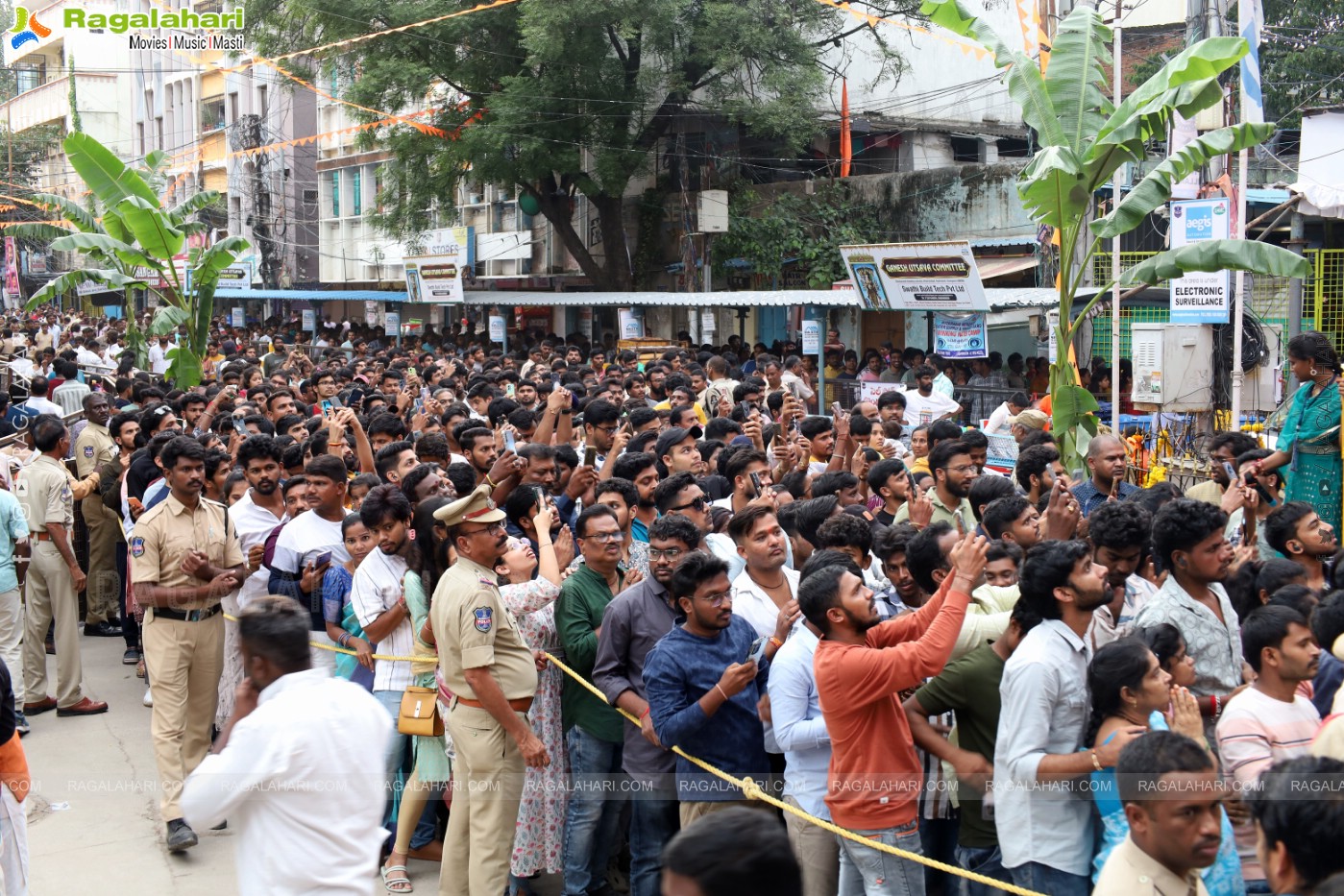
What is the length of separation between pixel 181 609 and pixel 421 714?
168 cm

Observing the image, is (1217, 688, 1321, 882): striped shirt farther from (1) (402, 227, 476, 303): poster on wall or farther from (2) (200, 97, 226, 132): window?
(2) (200, 97, 226, 132): window

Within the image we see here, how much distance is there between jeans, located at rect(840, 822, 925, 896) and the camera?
4.16m

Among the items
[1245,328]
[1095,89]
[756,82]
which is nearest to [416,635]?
[1095,89]

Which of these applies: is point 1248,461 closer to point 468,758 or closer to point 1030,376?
point 468,758

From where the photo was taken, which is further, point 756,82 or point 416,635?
point 756,82

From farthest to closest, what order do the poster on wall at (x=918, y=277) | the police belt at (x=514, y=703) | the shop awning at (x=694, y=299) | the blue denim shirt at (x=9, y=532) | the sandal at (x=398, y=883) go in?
the shop awning at (x=694, y=299)
the poster on wall at (x=918, y=277)
the blue denim shirt at (x=9, y=532)
the sandal at (x=398, y=883)
the police belt at (x=514, y=703)

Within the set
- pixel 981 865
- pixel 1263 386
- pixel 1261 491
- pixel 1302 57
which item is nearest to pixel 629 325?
pixel 1263 386

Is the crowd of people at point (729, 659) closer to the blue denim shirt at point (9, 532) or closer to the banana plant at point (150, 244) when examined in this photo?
the blue denim shirt at point (9, 532)

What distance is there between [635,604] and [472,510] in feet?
2.54

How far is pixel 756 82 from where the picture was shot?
83.7 feet

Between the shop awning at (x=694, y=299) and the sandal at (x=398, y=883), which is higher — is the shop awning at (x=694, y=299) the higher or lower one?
the higher one

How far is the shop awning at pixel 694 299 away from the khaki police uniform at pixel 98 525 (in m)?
9.41

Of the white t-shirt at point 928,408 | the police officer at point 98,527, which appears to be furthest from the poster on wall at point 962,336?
the police officer at point 98,527

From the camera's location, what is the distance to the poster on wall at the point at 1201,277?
35.2 feet
